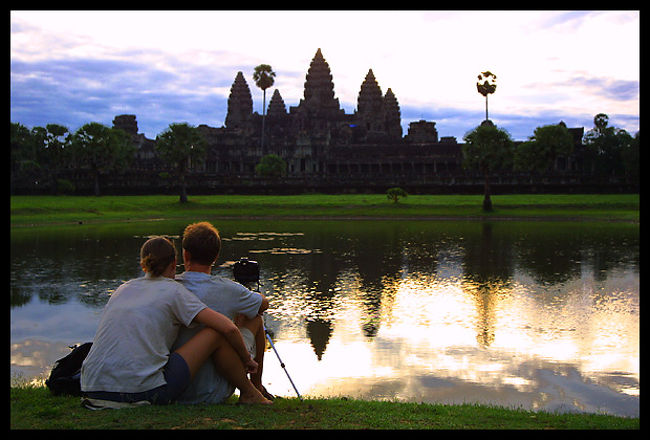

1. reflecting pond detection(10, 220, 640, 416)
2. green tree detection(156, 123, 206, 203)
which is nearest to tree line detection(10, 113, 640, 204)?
green tree detection(156, 123, 206, 203)

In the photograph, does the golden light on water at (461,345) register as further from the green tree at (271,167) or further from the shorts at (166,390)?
the green tree at (271,167)

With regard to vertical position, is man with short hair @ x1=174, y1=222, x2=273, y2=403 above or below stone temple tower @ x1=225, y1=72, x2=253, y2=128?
below

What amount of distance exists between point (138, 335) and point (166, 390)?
0.58 m

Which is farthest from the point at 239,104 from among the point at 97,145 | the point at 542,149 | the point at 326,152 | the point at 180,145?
the point at 180,145

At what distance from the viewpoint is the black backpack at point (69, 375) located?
607 centimetres

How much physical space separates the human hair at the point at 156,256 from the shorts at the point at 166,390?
30.3 inches

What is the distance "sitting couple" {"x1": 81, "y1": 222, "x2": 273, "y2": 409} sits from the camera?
5.36 m

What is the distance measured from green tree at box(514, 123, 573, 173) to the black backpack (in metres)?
74.0

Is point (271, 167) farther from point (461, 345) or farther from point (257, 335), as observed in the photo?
point (257, 335)

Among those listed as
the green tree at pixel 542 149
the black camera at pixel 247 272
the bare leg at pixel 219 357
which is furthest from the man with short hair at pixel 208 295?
the green tree at pixel 542 149

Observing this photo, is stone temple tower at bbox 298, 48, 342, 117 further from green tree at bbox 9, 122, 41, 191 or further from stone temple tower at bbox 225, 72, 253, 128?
green tree at bbox 9, 122, 41, 191

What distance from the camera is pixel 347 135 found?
11675 cm

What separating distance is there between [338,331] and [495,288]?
5.48m
